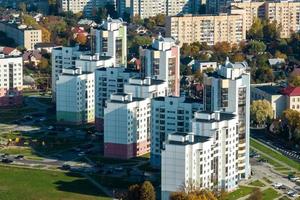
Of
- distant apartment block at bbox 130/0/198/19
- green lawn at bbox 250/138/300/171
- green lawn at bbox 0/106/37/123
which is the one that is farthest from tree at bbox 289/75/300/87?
distant apartment block at bbox 130/0/198/19

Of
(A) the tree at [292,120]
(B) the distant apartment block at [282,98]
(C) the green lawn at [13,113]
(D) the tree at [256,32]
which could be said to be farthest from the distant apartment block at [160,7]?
(A) the tree at [292,120]

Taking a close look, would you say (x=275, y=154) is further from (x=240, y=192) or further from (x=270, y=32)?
(x=270, y=32)

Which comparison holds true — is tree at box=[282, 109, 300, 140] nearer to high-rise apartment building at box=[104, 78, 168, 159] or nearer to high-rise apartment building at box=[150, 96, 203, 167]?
high-rise apartment building at box=[150, 96, 203, 167]

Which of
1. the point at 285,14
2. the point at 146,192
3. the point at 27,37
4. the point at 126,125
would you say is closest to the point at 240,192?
the point at 146,192

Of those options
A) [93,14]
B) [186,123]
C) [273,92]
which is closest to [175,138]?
[186,123]

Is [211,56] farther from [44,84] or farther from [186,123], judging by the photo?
[186,123]

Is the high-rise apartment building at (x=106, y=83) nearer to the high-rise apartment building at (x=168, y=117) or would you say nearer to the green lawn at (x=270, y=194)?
the high-rise apartment building at (x=168, y=117)
